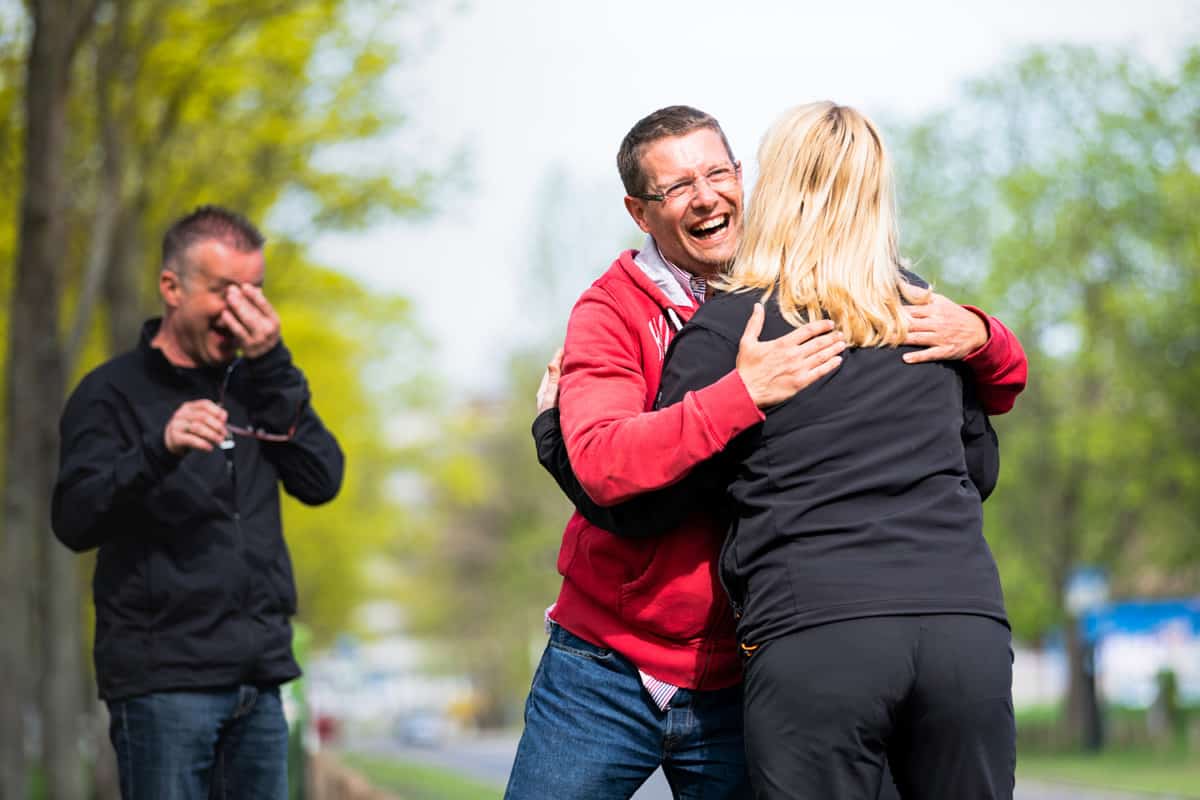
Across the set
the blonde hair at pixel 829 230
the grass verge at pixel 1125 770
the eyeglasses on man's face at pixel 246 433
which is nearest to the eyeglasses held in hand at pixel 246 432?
the eyeglasses on man's face at pixel 246 433

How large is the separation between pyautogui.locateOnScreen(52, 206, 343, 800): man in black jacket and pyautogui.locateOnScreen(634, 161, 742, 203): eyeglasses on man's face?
1365 mm

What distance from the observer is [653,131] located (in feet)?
11.9

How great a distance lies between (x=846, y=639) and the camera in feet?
9.48

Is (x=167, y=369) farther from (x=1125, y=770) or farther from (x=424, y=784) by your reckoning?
(x=1125, y=770)

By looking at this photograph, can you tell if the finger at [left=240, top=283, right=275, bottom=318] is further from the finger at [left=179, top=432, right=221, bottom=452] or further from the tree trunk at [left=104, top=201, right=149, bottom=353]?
the tree trunk at [left=104, top=201, right=149, bottom=353]

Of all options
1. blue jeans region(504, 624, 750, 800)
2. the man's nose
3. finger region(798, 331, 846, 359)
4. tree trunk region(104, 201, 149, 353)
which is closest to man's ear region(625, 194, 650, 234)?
the man's nose

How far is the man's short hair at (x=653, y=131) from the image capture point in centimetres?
361

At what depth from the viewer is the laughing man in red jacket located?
312cm

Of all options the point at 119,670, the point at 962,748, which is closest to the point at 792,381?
the point at 962,748

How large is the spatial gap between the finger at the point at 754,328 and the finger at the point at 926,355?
28 centimetres

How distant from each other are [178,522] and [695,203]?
177 cm

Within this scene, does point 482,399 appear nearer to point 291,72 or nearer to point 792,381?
point 291,72

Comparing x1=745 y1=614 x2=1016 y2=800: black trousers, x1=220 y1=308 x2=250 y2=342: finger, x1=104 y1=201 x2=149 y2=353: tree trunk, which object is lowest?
x1=745 y1=614 x2=1016 y2=800: black trousers

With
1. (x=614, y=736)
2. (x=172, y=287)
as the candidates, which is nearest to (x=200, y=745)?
(x=172, y=287)
